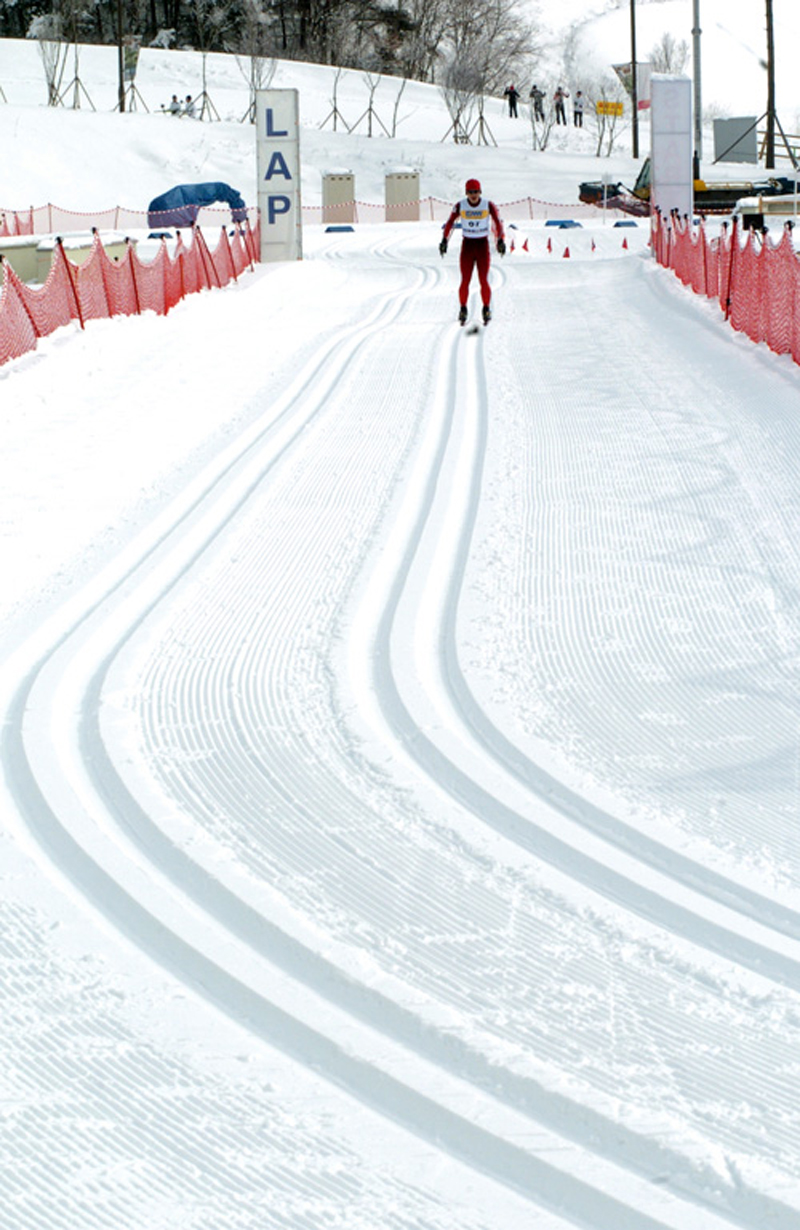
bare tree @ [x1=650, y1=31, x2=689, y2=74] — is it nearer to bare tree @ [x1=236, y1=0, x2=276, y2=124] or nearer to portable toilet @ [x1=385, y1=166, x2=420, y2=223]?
bare tree @ [x1=236, y1=0, x2=276, y2=124]

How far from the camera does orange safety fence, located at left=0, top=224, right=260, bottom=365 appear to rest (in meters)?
14.5

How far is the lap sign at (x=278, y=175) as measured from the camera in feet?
89.4

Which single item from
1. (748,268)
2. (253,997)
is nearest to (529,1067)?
(253,997)

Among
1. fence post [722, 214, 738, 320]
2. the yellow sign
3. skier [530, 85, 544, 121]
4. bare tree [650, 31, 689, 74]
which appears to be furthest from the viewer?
bare tree [650, 31, 689, 74]

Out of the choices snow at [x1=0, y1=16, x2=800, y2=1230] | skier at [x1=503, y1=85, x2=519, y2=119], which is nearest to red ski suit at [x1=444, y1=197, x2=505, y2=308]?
snow at [x1=0, y1=16, x2=800, y2=1230]

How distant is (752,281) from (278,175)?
1485 cm

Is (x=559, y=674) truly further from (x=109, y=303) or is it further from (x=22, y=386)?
(x=109, y=303)

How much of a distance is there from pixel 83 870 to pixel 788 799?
6.93 ft

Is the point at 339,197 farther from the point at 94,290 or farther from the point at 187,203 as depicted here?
the point at 94,290

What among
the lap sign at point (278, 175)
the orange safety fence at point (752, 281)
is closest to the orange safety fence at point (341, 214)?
the lap sign at point (278, 175)

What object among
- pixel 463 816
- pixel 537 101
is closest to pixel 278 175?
pixel 463 816

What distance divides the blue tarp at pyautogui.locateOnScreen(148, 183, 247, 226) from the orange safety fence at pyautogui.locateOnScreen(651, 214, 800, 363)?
21458 mm

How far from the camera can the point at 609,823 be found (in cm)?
444

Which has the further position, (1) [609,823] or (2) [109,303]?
(2) [109,303]
